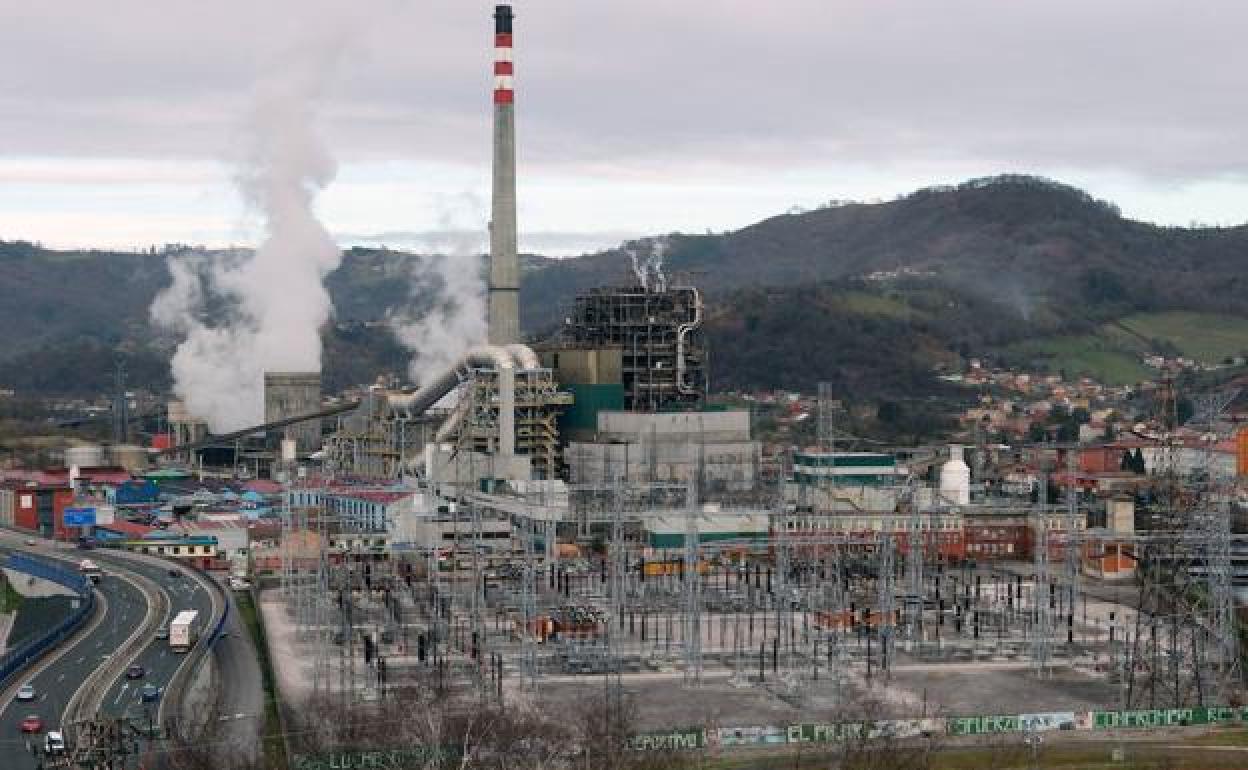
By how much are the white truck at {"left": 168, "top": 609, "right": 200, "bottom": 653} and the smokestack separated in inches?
927

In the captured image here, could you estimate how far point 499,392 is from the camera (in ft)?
193

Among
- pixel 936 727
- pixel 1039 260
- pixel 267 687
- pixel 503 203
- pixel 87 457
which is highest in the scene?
pixel 1039 260

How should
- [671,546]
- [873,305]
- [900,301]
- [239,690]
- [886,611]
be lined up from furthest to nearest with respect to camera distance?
1. [900,301]
2. [873,305]
3. [671,546]
4. [886,611]
5. [239,690]

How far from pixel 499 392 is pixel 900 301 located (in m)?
64.7

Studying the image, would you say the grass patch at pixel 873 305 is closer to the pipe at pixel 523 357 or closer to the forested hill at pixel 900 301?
the forested hill at pixel 900 301

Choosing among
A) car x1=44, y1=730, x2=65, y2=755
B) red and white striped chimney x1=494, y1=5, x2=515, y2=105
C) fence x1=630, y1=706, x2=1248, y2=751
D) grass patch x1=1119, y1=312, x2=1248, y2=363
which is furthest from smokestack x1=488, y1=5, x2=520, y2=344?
grass patch x1=1119, y1=312, x2=1248, y2=363

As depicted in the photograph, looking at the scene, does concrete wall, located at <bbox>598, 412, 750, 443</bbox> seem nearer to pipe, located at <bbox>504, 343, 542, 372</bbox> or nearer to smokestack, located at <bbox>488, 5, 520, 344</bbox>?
pipe, located at <bbox>504, 343, 542, 372</bbox>

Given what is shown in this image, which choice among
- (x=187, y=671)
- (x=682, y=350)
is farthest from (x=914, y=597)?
(x=682, y=350)

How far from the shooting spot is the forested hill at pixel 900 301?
107m

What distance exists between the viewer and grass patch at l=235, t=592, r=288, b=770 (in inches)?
1163

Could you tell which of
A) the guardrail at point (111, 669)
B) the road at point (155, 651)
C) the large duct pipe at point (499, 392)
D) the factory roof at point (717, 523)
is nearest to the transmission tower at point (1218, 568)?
the factory roof at point (717, 523)

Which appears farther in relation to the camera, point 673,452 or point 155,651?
point 673,452

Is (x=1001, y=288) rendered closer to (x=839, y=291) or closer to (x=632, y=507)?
(x=839, y=291)

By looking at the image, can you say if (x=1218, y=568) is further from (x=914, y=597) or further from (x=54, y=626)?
(x=54, y=626)
